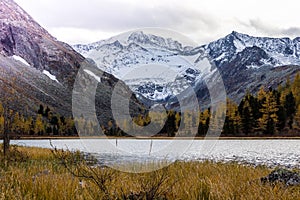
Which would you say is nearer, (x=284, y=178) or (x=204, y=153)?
(x=284, y=178)

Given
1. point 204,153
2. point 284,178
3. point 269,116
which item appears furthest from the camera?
point 269,116

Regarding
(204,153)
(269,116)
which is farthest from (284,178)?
(269,116)

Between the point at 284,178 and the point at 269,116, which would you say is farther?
the point at 269,116

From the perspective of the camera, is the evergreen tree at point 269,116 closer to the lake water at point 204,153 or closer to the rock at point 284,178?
the lake water at point 204,153

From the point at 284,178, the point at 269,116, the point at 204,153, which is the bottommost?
the point at 204,153

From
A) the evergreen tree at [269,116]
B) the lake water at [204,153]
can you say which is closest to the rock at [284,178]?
the lake water at [204,153]

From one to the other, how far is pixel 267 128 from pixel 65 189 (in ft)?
274

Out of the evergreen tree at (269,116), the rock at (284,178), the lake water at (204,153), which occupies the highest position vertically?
the evergreen tree at (269,116)

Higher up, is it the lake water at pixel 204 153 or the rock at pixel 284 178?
the rock at pixel 284 178

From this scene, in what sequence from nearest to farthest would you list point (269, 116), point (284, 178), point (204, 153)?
point (284, 178), point (204, 153), point (269, 116)

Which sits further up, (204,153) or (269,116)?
(269,116)

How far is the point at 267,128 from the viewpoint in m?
85.8

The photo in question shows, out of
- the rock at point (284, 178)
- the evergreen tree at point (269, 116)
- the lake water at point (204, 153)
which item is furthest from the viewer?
the evergreen tree at point (269, 116)

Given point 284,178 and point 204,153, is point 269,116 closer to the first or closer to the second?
point 204,153
